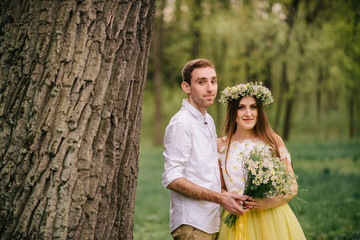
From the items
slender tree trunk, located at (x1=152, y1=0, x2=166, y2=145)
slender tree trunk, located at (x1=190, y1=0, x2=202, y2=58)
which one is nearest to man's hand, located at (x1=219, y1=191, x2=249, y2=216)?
slender tree trunk, located at (x1=190, y1=0, x2=202, y2=58)

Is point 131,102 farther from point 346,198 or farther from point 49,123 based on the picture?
point 346,198

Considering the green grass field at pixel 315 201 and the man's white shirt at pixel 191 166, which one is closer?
the man's white shirt at pixel 191 166

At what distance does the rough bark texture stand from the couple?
58 cm

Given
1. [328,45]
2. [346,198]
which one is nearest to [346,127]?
[328,45]

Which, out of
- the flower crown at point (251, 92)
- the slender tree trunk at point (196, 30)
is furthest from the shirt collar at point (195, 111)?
the slender tree trunk at point (196, 30)

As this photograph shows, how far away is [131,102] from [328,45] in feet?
66.2

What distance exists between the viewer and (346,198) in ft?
25.6

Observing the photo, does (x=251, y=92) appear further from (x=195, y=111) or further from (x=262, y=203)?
(x=262, y=203)

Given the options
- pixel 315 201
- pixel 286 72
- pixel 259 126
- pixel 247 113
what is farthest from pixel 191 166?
pixel 286 72

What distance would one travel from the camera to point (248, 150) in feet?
11.7

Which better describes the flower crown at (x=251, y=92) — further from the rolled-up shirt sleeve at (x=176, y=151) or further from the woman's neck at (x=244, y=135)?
the rolled-up shirt sleeve at (x=176, y=151)

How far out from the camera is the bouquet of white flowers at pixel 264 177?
303 cm

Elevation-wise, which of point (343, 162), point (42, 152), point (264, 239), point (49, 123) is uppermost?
point (343, 162)

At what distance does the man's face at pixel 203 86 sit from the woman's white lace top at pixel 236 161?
2.22 feet
